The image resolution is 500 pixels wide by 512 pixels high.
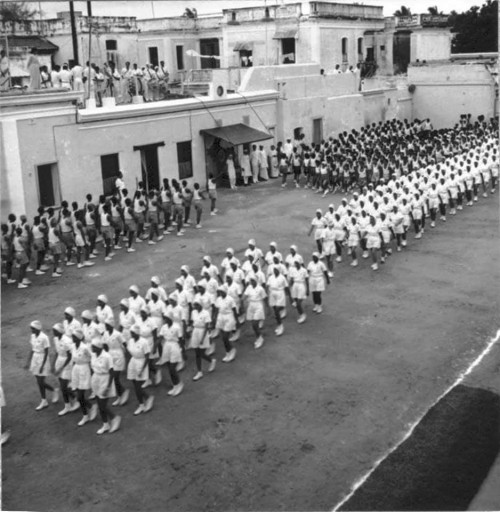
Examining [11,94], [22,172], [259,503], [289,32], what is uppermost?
[289,32]

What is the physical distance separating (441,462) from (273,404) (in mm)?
2582

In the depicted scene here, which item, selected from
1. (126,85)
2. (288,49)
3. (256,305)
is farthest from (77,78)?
(288,49)

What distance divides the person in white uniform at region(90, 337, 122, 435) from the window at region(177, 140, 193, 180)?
1519 cm

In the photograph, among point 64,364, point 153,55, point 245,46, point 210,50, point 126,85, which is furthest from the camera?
point 210,50

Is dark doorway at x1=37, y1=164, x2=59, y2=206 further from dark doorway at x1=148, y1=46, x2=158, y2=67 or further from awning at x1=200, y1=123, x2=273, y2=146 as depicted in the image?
dark doorway at x1=148, y1=46, x2=158, y2=67

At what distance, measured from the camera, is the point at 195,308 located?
11.2m

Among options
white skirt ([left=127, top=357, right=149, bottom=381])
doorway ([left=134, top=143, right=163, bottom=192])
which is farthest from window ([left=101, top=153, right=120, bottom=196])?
white skirt ([left=127, top=357, right=149, bottom=381])

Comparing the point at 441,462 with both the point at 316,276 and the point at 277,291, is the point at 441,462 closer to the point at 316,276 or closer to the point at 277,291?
the point at 277,291

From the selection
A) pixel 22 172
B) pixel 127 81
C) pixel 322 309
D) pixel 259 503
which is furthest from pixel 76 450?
pixel 127 81

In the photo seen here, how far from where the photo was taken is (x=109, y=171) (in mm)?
21844

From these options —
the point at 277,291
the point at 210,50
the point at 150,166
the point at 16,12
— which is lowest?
the point at 277,291

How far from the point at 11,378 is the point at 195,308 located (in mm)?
3188

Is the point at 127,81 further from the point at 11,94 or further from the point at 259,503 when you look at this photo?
the point at 259,503

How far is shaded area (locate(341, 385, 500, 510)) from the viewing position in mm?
7875
